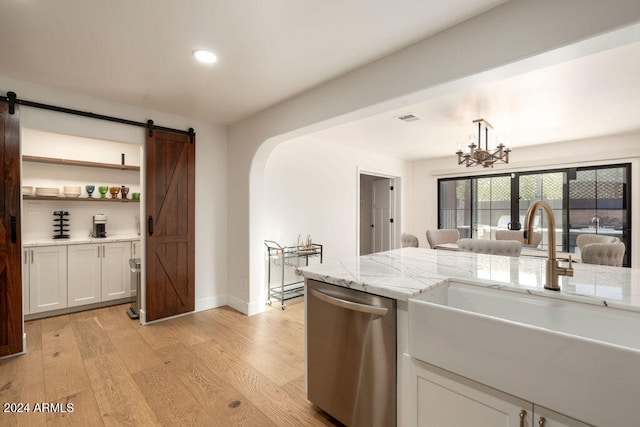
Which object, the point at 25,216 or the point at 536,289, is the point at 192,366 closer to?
the point at 536,289

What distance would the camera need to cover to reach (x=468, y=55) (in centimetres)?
173

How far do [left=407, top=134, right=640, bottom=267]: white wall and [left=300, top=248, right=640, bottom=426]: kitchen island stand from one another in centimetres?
388

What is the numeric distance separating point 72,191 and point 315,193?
314 centimetres

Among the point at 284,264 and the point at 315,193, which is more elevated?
the point at 315,193

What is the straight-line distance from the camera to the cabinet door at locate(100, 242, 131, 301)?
12.2ft

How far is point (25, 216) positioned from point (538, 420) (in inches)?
191

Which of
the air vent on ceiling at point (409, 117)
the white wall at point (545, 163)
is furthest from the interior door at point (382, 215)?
the air vent on ceiling at point (409, 117)

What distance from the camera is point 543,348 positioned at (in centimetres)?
92

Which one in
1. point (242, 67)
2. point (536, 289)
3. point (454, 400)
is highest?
point (242, 67)

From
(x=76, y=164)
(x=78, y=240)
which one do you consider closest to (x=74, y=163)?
(x=76, y=164)

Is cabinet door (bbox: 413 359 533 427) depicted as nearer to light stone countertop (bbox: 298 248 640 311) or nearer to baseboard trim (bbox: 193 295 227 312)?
light stone countertop (bbox: 298 248 640 311)

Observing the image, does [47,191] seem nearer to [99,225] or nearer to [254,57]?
[99,225]

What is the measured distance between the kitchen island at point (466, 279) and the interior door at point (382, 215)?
4.67m

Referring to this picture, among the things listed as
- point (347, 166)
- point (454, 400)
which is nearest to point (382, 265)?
point (454, 400)
